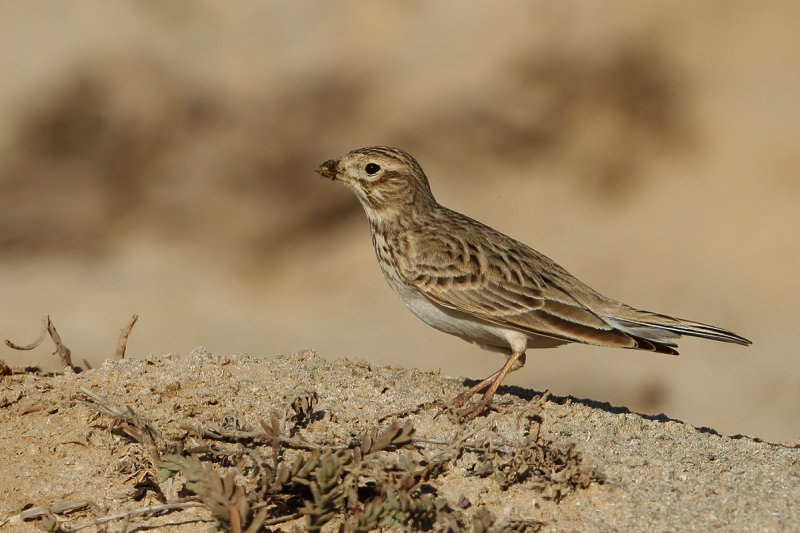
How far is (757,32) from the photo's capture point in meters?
12.4

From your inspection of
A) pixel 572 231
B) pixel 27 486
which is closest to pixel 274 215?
pixel 572 231

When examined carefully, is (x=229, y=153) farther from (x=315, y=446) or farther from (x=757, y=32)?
(x=315, y=446)

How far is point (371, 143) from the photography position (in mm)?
11422

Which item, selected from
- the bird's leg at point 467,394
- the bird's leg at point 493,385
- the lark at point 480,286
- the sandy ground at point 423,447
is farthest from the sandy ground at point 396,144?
the sandy ground at point 423,447

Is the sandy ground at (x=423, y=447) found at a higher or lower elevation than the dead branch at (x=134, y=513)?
higher

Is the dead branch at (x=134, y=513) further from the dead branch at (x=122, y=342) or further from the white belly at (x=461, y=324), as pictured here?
the white belly at (x=461, y=324)

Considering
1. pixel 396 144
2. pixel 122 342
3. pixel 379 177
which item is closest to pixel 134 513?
pixel 122 342

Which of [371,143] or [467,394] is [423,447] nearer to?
[467,394]

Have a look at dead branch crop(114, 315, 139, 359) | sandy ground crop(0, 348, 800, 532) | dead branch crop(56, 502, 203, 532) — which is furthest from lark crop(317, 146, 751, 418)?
dead branch crop(56, 502, 203, 532)

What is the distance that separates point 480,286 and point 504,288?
13cm

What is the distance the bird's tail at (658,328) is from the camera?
219 inches

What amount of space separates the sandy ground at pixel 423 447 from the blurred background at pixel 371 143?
15.3 feet

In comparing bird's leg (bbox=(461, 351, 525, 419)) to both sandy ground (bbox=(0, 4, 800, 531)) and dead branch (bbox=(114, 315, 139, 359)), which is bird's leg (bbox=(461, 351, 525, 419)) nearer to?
dead branch (bbox=(114, 315, 139, 359))

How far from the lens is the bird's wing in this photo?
18.7 ft
